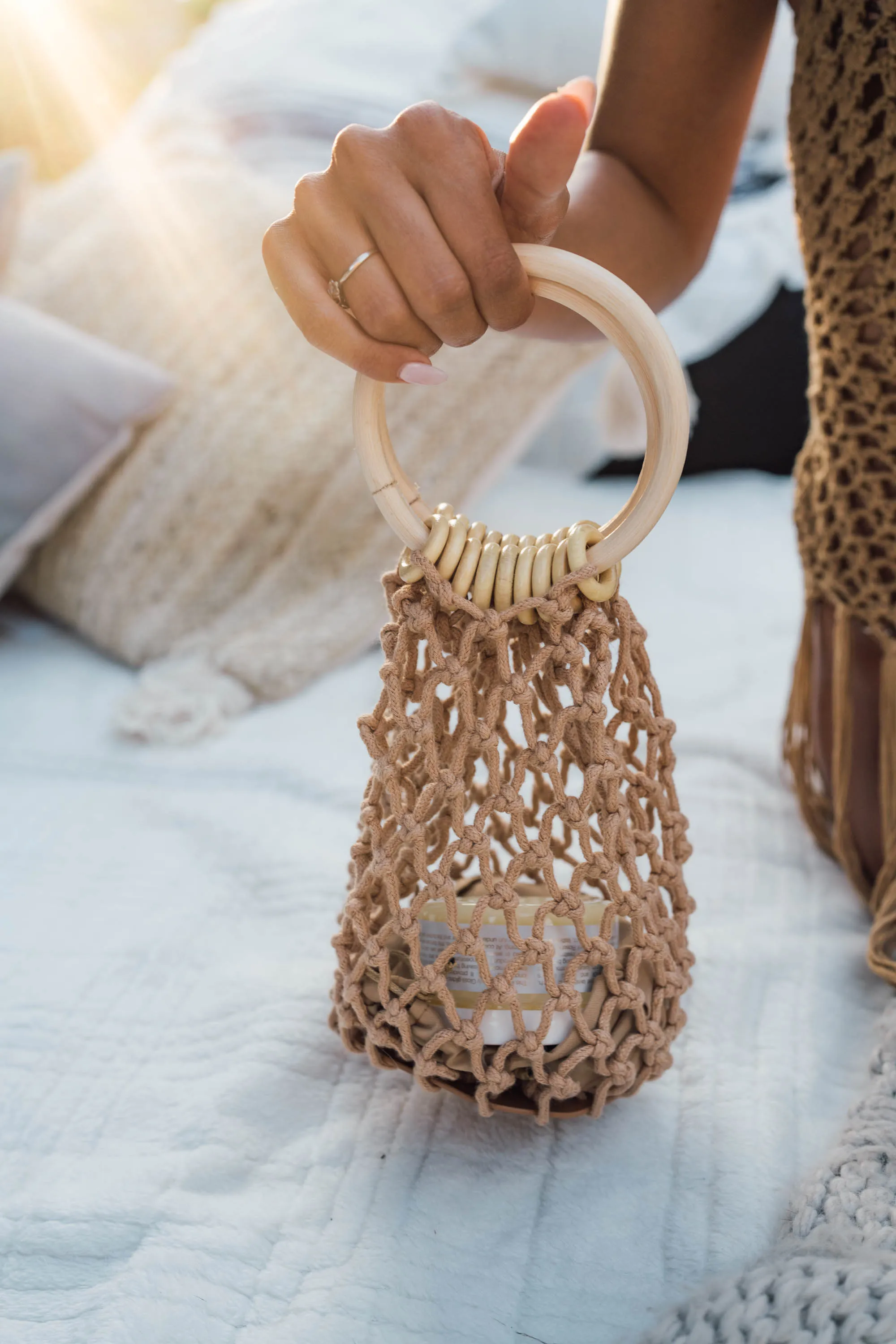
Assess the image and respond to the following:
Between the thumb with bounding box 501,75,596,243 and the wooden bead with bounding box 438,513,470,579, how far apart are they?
11cm

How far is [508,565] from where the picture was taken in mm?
382

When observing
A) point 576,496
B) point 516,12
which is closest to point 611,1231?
point 576,496

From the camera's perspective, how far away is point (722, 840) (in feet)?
2.16

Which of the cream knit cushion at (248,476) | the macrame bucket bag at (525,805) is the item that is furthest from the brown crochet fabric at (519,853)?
the cream knit cushion at (248,476)

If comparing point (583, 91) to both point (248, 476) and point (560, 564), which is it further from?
point (248, 476)

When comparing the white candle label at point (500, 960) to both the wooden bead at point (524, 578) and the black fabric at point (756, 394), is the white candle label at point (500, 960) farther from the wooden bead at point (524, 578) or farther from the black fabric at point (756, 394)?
the black fabric at point (756, 394)

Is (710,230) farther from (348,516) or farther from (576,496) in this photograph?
(576,496)

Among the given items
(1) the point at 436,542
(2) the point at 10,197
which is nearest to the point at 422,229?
(1) the point at 436,542

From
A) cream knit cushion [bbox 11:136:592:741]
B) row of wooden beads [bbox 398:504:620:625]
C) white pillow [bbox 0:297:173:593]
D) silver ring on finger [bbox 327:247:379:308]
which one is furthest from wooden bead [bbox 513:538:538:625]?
white pillow [bbox 0:297:173:593]

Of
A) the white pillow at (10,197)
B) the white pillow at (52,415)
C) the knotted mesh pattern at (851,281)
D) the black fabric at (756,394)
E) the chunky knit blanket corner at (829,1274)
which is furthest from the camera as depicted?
the black fabric at (756,394)

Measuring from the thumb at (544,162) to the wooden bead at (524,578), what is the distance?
4.6 inches

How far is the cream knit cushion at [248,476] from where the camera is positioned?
886 millimetres

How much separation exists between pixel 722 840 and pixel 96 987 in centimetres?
38

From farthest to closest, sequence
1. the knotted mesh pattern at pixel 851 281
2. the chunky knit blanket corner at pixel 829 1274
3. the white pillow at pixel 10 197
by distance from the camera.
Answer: the white pillow at pixel 10 197
the knotted mesh pattern at pixel 851 281
the chunky knit blanket corner at pixel 829 1274
